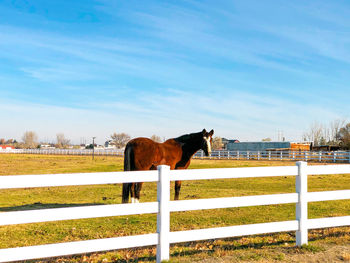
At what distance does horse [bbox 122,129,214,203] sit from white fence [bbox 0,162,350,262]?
4.58m

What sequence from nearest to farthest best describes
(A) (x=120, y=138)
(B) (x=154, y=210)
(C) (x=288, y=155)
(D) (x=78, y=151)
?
1. (B) (x=154, y=210)
2. (C) (x=288, y=155)
3. (D) (x=78, y=151)
4. (A) (x=120, y=138)

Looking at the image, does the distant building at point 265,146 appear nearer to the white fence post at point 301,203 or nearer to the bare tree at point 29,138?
the white fence post at point 301,203

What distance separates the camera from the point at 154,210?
18.3ft

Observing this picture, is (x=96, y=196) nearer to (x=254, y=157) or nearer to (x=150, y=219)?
(x=150, y=219)

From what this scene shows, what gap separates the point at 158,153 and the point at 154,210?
6363 millimetres

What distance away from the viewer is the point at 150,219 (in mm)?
9875

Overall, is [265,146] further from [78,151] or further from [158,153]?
[158,153]

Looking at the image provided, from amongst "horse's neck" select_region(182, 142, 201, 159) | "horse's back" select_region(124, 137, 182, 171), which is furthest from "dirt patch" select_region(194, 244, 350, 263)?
"horse's neck" select_region(182, 142, 201, 159)

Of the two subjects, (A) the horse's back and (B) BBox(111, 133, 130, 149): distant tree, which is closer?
(A) the horse's back

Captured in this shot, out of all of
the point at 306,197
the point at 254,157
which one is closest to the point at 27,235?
the point at 306,197

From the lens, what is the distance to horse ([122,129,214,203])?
→ 1073 centimetres

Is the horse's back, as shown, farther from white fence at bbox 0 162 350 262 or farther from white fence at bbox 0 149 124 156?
white fence at bbox 0 149 124 156

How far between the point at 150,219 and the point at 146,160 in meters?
2.20

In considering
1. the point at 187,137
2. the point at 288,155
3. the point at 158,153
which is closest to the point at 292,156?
the point at 288,155
